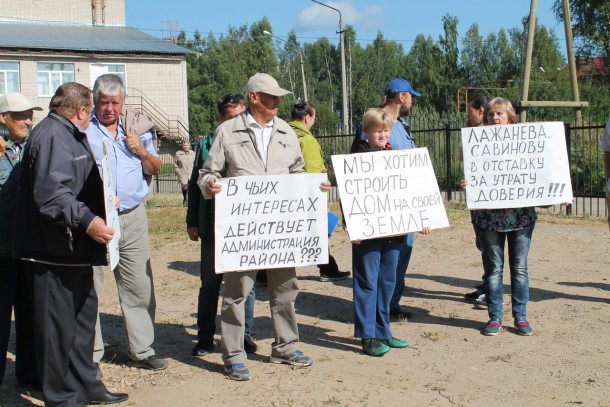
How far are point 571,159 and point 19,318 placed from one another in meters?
12.9

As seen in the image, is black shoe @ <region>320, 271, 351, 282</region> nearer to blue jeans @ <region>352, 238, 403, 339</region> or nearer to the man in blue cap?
the man in blue cap

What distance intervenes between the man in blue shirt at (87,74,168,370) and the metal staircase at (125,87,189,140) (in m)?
35.4

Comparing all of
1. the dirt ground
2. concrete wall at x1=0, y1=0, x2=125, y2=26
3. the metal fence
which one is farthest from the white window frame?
the dirt ground

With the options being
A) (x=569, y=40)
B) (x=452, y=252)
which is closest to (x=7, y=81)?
(x=569, y=40)

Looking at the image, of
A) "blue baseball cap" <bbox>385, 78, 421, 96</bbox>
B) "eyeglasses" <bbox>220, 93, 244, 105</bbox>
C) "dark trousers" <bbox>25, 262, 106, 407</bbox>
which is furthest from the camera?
"blue baseball cap" <bbox>385, 78, 421, 96</bbox>

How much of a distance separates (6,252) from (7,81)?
120 feet

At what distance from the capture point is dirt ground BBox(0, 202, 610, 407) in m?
4.85

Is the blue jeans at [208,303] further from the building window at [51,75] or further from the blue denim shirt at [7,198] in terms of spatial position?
the building window at [51,75]

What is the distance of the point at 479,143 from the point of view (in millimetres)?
6363

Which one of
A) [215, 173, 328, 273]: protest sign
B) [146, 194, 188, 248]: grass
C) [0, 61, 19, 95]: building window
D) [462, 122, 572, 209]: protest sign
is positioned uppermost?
[0, 61, 19, 95]: building window

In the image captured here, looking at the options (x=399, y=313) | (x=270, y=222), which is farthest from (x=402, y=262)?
(x=270, y=222)

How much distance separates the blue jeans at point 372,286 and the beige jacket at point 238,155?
0.97 m

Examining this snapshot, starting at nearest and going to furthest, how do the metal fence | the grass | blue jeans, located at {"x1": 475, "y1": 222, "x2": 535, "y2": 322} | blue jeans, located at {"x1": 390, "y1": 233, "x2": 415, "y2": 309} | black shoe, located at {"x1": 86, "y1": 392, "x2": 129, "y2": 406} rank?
black shoe, located at {"x1": 86, "y1": 392, "x2": 129, "y2": 406} → blue jeans, located at {"x1": 475, "y1": 222, "x2": 535, "y2": 322} → blue jeans, located at {"x1": 390, "y1": 233, "x2": 415, "y2": 309} → the grass → the metal fence

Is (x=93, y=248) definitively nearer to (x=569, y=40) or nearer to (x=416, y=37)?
(x=569, y=40)
